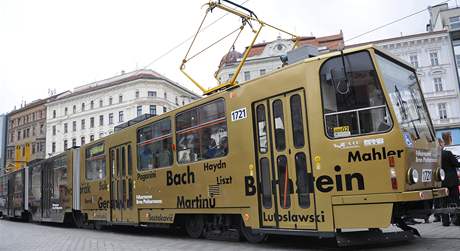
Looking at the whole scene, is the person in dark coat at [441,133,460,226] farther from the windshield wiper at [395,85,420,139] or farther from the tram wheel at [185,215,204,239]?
the tram wheel at [185,215,204,239]

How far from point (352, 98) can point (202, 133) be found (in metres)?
3.82

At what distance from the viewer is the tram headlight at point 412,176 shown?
667 centimetres

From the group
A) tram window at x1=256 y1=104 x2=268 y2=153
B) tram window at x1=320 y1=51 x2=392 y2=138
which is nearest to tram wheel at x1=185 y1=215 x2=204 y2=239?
tram window at x1=256 y1=104 x2=268 y2=153

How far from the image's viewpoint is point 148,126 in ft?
39.5

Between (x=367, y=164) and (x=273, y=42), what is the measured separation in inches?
1723

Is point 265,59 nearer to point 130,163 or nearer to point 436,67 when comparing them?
point 436,67

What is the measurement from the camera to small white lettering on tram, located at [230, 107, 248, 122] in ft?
29.0

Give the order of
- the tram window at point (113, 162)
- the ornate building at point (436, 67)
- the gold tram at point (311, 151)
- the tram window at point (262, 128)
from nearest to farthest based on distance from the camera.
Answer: the gold tram at point (311, 151)
the tram window at point (262, 128)
the tram window at point (113, 162)
the ornate building at point (436, 67)

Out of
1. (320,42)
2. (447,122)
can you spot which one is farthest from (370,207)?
(320,42)

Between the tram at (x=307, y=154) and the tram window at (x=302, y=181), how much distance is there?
0.06 ft

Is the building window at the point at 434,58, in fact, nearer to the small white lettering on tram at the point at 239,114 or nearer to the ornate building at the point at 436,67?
the ornate building at the point at 436,67

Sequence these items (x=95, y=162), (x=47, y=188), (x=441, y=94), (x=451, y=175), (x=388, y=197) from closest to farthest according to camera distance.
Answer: (x=388, y=197), (x=451, y=175), (x=95, y=162), (x=47, y=188), (x=441, y=94)

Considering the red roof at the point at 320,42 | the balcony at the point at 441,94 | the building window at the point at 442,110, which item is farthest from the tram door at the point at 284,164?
the red roof at the point at 320,42

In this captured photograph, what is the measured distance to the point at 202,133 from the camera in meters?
9.90
